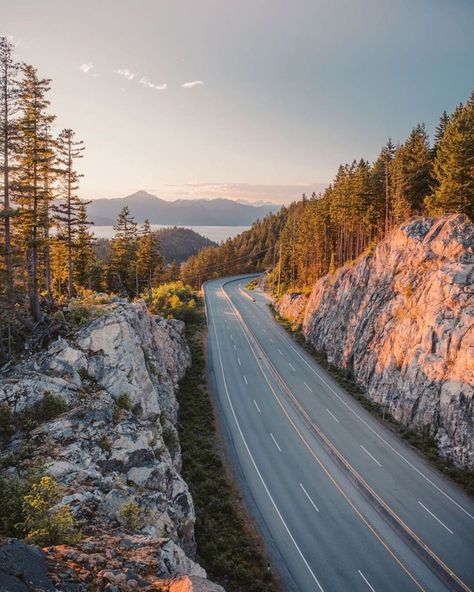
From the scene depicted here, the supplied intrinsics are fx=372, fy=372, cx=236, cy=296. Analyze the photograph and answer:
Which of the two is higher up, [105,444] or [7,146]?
[7,146]

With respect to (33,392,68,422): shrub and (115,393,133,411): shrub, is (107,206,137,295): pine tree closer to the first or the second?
(115,393,133,411): shrub

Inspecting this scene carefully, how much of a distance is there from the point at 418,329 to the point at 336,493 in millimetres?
18042

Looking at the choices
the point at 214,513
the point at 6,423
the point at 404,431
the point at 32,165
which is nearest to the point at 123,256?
the point at 32,165

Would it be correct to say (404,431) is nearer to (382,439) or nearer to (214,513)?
(382,439)

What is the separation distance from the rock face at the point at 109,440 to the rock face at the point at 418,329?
22448 mm

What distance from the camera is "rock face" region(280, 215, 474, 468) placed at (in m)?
30.4

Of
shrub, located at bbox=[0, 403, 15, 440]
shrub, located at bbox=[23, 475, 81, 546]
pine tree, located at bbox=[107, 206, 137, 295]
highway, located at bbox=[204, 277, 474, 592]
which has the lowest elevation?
highway, located at bbox=[204, 277, 474, 592]

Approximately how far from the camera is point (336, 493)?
87.1 ft

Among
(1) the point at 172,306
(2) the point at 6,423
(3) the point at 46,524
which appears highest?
(1) the point at 172,306

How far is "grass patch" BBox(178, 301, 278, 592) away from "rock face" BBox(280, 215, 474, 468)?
1756 centimetres

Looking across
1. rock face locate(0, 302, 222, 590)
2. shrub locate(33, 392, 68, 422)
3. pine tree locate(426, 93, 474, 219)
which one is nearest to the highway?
rock face locate(0, 302, 222, 590)

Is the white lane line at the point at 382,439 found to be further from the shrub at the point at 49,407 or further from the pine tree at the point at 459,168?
the shrub at the point at 49,407

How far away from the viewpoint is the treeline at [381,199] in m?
40.0

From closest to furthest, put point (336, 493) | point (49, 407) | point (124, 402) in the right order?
point (49, 407) < point (124, 402) < point (336, 493)
